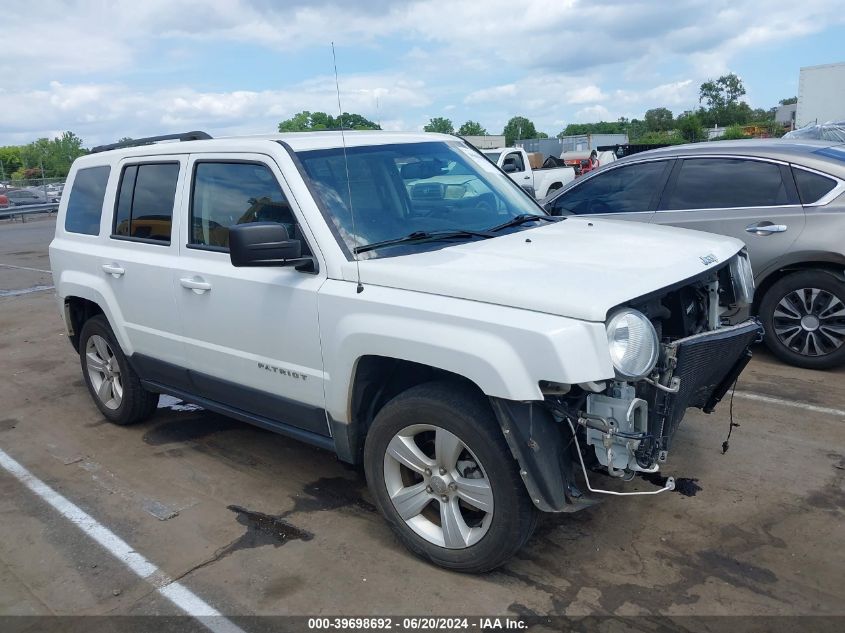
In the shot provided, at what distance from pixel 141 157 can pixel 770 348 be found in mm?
5140

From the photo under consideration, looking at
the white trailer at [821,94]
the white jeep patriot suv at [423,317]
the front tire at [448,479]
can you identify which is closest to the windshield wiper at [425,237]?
the white jeep patriot suv at [423,317]

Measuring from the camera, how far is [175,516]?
4160 mm

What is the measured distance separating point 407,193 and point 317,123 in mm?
1838

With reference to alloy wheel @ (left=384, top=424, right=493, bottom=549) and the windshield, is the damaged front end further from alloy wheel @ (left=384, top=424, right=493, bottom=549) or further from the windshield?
the windshield

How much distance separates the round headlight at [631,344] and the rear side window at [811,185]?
3.81m

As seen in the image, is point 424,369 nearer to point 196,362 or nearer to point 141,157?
point 196,362

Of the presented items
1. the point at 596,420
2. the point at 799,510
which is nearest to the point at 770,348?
Answer: the point at 799,510

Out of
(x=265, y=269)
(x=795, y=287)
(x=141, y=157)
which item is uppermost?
(x=141, y=157)

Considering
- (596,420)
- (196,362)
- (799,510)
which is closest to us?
(596,420)

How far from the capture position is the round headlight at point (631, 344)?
2.87m

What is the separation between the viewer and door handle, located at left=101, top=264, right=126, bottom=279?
4.93m

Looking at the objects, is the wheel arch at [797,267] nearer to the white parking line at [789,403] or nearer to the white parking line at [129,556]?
the white parking line at [789,403]

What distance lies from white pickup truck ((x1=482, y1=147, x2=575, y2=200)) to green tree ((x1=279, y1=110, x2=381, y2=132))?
10.7m

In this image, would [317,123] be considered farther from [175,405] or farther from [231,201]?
[175,405]
